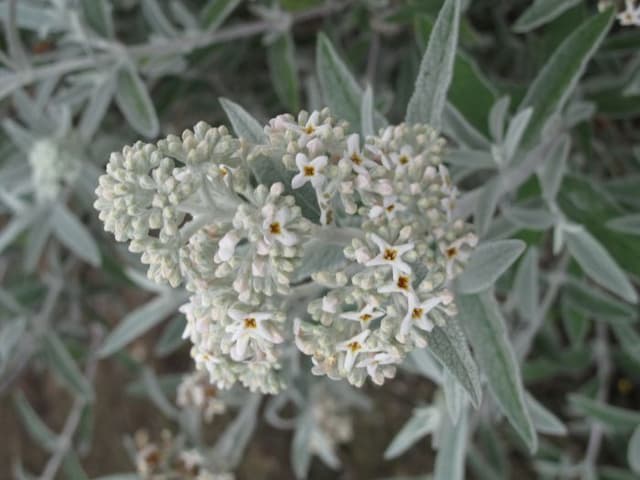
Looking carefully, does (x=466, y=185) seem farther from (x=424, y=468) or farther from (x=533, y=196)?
(x=424, y=468)

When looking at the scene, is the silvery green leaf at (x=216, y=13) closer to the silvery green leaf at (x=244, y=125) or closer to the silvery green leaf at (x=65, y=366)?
the silvery green leaf at (x=244, y=125)

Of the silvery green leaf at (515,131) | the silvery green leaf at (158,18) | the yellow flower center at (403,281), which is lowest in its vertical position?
the yellow flower center at (403,281)

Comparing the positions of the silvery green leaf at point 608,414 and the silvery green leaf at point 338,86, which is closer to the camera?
the silvery green leaf at point 338,86

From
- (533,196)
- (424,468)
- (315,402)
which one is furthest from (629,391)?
(533,196)

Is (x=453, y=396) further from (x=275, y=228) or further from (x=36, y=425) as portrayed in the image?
(x=36, y=425)

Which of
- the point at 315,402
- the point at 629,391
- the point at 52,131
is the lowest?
the point at 629,391

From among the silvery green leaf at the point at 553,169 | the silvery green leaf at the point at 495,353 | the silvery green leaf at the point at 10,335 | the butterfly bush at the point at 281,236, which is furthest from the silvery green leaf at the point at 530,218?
the silvery green leaf at the point at 10,335
